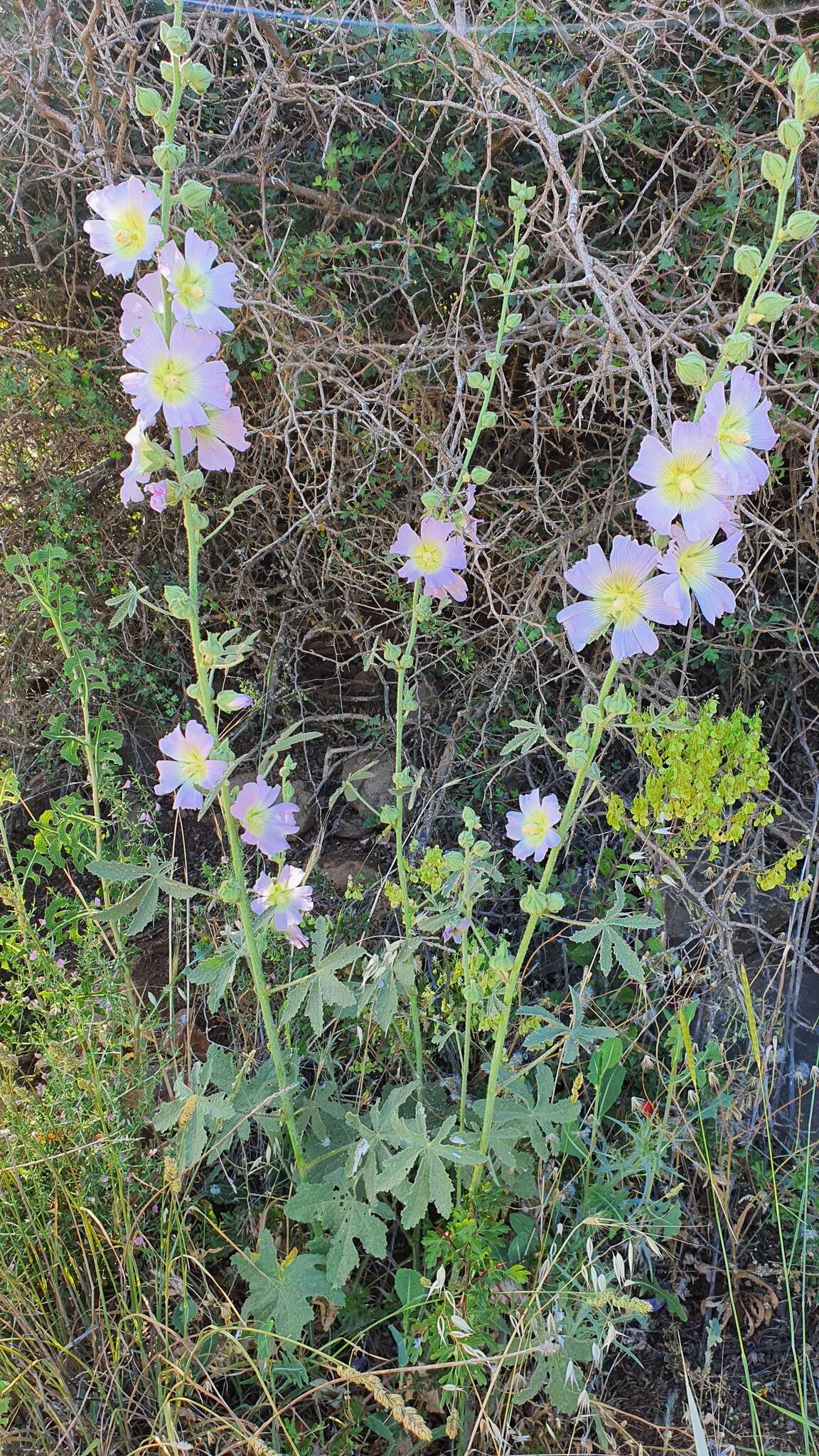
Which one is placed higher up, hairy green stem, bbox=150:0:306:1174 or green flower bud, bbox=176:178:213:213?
green flower bud, bbox=176:178:213:213

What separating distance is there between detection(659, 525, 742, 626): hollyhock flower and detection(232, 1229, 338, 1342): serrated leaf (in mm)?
1118

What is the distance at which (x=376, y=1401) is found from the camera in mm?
1540

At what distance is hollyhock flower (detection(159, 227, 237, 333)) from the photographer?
125 centimetres

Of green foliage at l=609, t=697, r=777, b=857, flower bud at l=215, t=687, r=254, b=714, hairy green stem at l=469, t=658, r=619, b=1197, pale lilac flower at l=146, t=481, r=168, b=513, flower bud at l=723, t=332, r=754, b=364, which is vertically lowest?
hairy green stem at l=469, t=658, r=619, b=1197

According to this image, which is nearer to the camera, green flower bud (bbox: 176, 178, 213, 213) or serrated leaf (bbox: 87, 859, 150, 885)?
green flower bud (bbox: 176, 178, 213, 213)

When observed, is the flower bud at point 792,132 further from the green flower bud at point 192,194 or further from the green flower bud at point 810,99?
the green flower bud at point 192,194

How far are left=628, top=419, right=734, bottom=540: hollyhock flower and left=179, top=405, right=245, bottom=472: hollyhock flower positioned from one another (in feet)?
1.88

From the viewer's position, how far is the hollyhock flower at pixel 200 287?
49.3 inches

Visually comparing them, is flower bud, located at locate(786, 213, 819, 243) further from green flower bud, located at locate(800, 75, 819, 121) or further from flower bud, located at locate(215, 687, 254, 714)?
flower bud, located at locate(215, 687, 254, 714)

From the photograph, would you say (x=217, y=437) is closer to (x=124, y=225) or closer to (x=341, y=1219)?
(x=124, y=225)

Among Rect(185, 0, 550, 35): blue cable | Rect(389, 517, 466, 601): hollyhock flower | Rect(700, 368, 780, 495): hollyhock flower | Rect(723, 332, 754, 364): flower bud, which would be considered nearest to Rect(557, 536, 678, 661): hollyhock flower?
Rect(700, 368, 780, 495): hollyhock flower

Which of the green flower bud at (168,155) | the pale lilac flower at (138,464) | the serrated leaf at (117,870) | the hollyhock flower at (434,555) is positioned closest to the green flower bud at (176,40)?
the green flower bud at (168,155)

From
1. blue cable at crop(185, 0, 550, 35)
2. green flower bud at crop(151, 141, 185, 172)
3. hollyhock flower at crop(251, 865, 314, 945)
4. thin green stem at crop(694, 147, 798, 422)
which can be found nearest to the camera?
thin green stem at crop(694, 147, 798, 422)

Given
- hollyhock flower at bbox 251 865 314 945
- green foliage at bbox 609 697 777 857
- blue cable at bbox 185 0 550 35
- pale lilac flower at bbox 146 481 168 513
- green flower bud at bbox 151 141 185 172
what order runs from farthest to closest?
blue cable at bbox 185 0 550 35, green foliage at bbox 609 697 777 857, hollyhock flower at bbox 251 865 314 945, pale lilac flower at bbox 146 481 168 513, green flower bud at bbox 151 141 185 172
